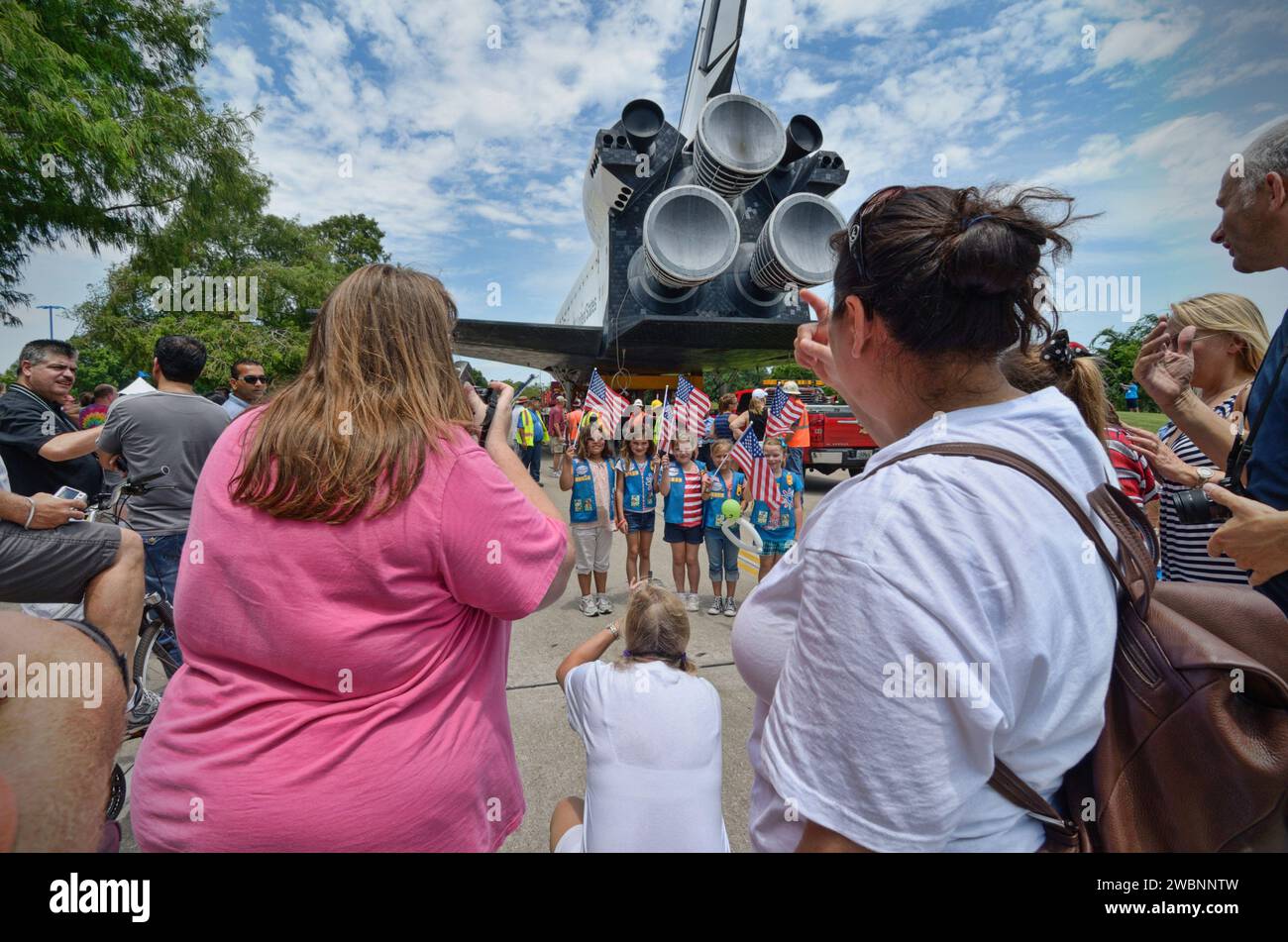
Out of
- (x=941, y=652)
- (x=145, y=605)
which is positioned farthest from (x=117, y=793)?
(x=941, y=652)

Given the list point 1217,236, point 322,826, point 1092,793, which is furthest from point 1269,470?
point 322,826

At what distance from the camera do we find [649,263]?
17516 mm

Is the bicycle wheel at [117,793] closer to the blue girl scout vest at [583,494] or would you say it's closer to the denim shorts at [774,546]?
the blue girl scout vest at [583,494]

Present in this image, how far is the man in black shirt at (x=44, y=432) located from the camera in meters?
3.53

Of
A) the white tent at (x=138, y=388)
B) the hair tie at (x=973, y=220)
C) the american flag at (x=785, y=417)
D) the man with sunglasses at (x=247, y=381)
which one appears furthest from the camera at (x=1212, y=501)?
the man with sunglasses at (x=247, y=381)

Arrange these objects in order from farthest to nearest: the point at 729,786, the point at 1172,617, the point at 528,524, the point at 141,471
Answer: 1. the point at 141,471
2. the point at 729,786
3. the point at 528,524
4. the point at 1172,617

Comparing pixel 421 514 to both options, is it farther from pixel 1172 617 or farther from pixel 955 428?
pixel 1172 617

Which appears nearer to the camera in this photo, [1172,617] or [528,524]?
[1172,617]

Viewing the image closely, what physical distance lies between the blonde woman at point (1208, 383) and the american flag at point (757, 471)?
3547mm

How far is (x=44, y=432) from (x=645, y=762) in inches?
160

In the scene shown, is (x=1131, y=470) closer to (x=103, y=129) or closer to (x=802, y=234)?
(x=103, y=129)

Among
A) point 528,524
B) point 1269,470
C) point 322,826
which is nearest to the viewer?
point 322,826

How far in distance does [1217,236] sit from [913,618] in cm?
191

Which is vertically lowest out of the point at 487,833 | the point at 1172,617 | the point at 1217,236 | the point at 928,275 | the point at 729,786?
the point at 729,786
